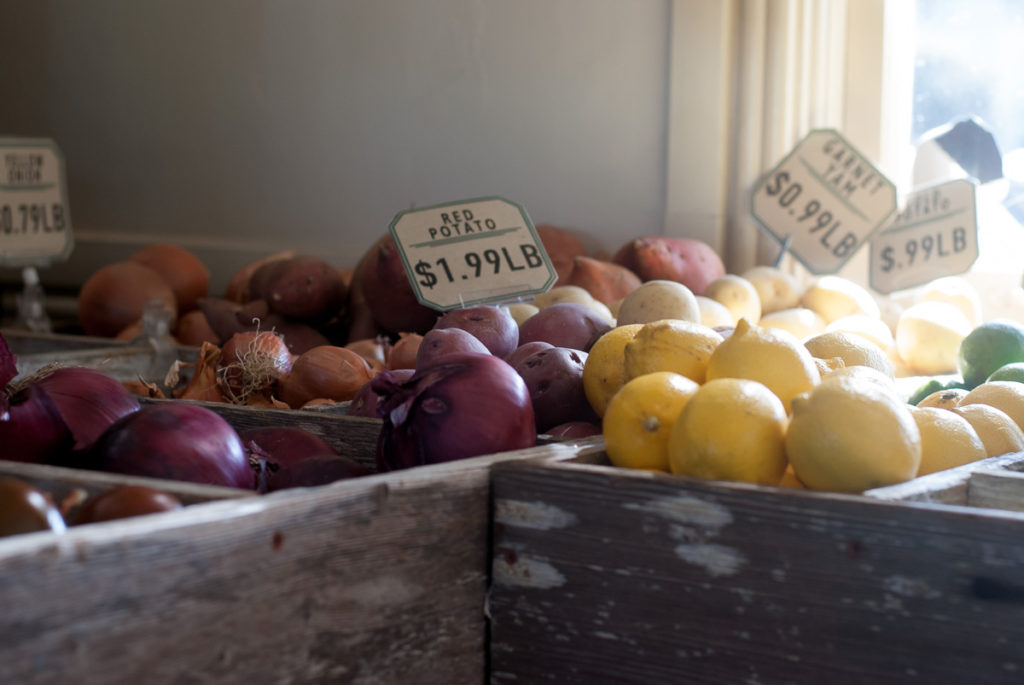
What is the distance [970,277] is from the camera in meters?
2.20

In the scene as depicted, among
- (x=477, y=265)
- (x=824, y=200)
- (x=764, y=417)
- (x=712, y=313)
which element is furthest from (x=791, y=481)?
(x=824, y=200)

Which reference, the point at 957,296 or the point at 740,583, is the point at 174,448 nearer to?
the point at 740,583

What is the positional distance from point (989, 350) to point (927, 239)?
599mm

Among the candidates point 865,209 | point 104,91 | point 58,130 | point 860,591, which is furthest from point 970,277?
point 58,130

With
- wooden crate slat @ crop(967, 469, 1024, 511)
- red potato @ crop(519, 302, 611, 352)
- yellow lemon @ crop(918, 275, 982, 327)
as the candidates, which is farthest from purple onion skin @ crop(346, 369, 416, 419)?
yellow lemon @ crop(918, 275, 982, 327)

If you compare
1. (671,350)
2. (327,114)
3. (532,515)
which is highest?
(327,114)

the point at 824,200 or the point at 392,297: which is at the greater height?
the point at 824,200

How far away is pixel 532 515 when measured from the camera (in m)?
0.83

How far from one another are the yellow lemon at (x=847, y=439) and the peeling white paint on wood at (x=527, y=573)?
0.22 m

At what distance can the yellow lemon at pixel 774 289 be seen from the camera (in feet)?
6.68

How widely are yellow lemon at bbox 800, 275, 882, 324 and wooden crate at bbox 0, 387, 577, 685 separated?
4.12 ft

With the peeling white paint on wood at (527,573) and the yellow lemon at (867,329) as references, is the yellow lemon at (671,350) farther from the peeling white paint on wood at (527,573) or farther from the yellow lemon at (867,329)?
the yellow lemon at (867,329)

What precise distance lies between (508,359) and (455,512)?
42 centimetres

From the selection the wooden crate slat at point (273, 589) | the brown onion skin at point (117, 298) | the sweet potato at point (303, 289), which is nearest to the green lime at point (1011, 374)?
the wooden crate slat at point (273, 589)
